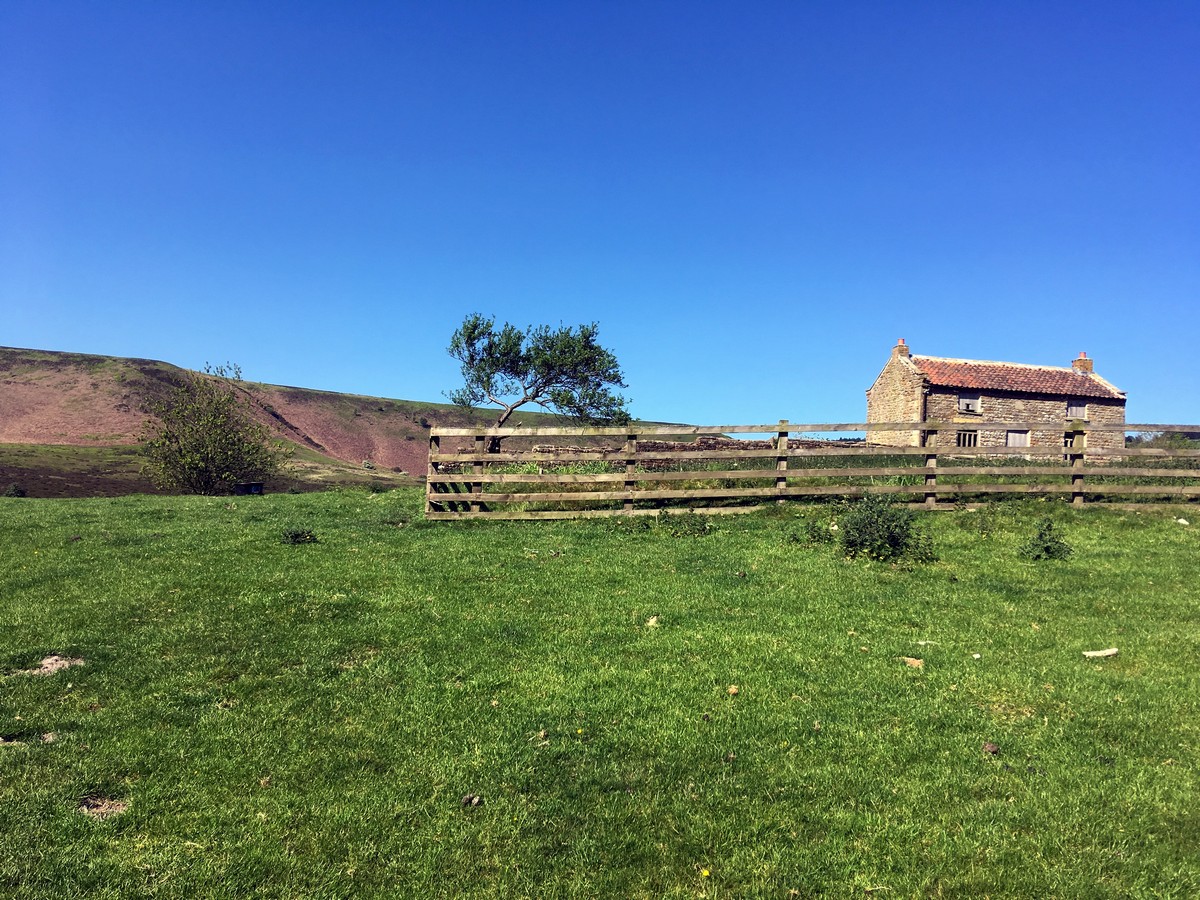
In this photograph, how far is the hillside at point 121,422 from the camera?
2060 inches

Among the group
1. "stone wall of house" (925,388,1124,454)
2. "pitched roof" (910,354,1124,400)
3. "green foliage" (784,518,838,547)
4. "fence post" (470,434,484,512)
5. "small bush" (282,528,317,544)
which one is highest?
"pitched roof" (910,354,1124,400)

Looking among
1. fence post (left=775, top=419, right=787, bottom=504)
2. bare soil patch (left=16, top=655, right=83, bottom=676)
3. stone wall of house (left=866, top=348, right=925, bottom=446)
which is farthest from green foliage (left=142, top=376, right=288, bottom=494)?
stone wall of house (left=866, top=348, right=925, bottom=446)

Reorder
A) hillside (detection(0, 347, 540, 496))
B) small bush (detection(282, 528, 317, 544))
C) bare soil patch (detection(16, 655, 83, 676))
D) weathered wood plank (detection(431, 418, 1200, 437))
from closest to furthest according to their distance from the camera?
bare soil patch (detection(16, 655, 83, 676)), small bush (detection(282, 528, 317, 544)), weathered wood plank (detection(431, 418, 1200, 437)), hillside (detection(0, 347, 540, 496))

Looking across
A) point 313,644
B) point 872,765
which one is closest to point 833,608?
point 872,765

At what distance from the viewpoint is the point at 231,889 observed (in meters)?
3.62

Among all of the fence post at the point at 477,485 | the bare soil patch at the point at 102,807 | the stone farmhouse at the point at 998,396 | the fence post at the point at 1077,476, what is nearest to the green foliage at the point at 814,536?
the fence post at the point at 477,485

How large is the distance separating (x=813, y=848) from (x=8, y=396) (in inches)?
4532

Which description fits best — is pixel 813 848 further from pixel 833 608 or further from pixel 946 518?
pixel 946 518

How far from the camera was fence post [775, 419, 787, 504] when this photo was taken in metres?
15.1

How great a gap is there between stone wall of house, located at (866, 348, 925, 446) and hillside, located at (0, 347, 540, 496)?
121 feet

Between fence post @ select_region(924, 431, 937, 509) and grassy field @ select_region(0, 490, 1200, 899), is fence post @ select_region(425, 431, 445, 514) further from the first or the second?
fence post @ select_region(924, 431, 937, 509)

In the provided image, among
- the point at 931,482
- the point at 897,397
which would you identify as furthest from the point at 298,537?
the point at 897,397

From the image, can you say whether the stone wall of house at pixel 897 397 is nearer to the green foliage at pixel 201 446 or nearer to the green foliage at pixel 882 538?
the green foliage at pixel 882 538

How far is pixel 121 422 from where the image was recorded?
80062 millimetres
